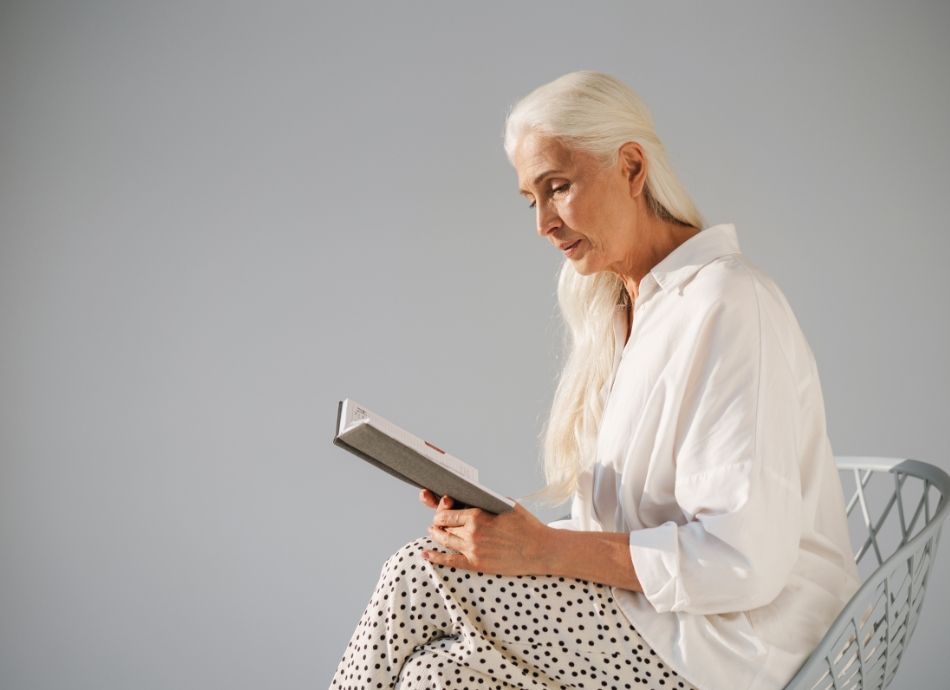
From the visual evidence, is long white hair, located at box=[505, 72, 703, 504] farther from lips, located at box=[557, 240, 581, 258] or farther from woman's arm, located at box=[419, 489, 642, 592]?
woman's arm, located at box=[419, 489, 642, 592]

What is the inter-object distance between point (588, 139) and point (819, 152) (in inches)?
42.9

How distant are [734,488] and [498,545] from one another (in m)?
0.30

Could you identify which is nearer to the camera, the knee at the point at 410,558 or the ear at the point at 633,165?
the knee at the point at 410,558

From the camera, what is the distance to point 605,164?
4.42 feet

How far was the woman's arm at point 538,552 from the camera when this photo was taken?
110cm

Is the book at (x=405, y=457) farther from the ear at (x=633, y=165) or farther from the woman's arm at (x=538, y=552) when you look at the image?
the ear at (x=633, y=165)

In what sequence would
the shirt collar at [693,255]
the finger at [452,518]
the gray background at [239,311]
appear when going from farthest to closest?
the gray background at [239,311] → the shirt collar at [693,255] → the finger at [452,518]

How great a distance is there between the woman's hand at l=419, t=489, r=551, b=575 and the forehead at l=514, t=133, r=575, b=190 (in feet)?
1.78

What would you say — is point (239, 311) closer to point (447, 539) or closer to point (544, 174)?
point (544, 174)

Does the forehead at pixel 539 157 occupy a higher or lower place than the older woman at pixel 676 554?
higher

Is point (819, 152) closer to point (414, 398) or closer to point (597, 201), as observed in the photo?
point (597, 201)

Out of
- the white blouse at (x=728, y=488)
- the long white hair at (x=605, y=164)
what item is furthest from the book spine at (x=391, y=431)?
the long white hair at (x=605, y=164)

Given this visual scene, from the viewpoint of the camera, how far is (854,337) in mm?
2137

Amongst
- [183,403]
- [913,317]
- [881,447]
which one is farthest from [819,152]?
[183,403]
